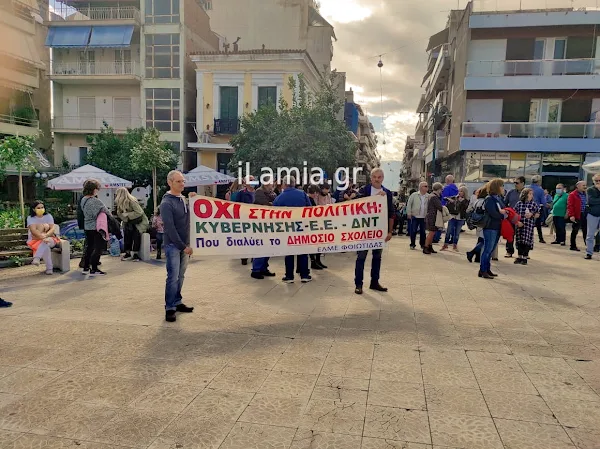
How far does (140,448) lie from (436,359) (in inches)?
109

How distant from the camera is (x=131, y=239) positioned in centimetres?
1011

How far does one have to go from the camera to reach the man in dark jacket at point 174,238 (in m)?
5.41

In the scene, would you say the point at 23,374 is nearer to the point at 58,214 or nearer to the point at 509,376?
the point at 509,376

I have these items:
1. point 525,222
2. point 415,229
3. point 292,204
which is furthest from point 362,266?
point 415,229

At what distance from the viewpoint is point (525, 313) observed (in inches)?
234

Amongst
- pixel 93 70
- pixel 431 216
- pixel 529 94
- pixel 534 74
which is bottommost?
pixel 431 216

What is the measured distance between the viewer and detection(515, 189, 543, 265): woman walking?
9.55 m

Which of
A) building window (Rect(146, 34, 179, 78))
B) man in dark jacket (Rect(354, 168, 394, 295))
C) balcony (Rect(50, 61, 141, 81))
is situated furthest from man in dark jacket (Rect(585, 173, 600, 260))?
balcony (Rect(50, 61, 141, 81))

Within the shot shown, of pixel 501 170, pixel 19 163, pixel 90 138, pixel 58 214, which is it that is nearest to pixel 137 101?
pixel 90 138

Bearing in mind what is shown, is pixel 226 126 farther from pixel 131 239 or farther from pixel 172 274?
pixel 172 274

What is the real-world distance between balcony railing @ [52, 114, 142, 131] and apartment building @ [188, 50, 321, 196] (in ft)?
18.3

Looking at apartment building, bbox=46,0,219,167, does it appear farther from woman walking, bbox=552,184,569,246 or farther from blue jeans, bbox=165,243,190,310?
blue jeans, bbox=165,243,190,310

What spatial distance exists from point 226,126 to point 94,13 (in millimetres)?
13635

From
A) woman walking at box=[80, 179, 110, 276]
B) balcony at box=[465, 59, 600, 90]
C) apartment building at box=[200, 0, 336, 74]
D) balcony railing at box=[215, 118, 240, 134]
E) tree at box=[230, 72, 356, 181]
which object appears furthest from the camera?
apartment building at box=[200, 0, 336, 74]
